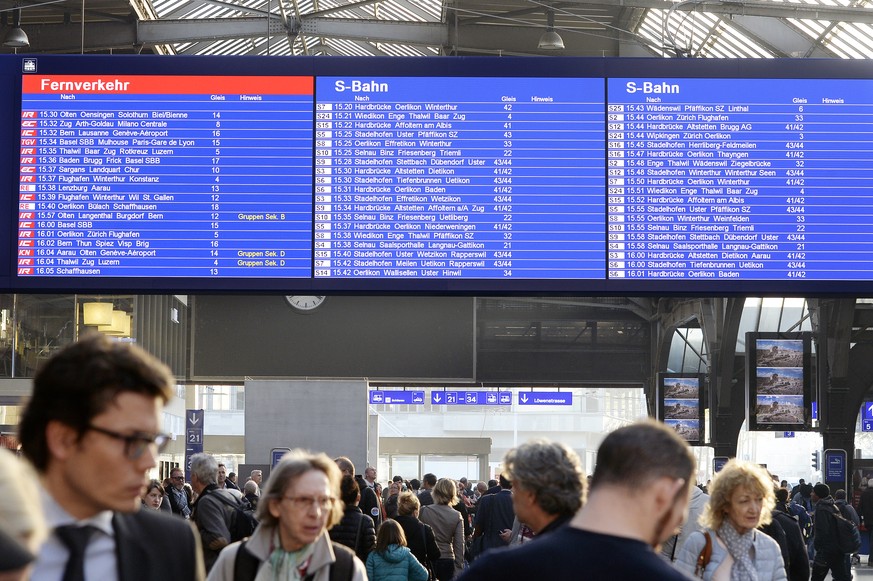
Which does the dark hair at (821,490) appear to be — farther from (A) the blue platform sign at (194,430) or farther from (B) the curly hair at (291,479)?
(B) the curly hair at (291,479)

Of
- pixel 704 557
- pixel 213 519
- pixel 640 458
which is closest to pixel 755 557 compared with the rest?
pixel 704 557

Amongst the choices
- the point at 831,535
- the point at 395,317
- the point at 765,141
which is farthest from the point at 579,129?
the point at 395,317

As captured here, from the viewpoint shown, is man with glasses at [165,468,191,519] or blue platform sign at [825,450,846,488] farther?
blue platform sign at [825,450,846,488]

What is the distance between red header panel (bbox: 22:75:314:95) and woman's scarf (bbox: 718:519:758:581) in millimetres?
5806

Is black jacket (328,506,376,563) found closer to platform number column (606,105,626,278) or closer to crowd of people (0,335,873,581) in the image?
platform number column (606,105,626,278)

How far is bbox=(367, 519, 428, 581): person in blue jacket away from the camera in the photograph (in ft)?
26.7

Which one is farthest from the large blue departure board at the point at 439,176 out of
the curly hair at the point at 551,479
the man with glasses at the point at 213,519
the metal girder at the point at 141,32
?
the metal girder at the point at 141,32

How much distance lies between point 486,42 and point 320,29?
4.86 m

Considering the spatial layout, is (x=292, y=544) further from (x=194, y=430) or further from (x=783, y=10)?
(x=194, y=430)

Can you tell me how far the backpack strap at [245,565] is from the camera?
153 inches

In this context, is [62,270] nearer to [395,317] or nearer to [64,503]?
[64,503]

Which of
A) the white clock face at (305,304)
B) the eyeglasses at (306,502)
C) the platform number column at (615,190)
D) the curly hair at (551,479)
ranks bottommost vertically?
the eyeglasses at (306,502)

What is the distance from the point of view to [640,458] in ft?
7.78

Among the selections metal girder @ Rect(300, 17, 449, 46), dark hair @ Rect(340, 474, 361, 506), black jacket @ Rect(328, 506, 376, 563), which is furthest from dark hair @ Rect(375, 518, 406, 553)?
metal girder @ Rect(300, 17, 449, 46)
